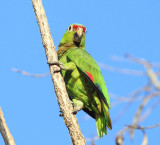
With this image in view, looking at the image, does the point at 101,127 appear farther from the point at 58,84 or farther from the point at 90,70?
the point at 58,84

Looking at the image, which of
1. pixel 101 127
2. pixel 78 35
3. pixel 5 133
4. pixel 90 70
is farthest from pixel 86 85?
pixel 5 133

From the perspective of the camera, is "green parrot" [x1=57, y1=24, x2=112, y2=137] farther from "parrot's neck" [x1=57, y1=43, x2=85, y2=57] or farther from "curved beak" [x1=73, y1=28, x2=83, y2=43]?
"curved beak" [x1=73, y1=28, x2=83, y2=43]

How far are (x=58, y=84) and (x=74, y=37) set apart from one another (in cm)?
142

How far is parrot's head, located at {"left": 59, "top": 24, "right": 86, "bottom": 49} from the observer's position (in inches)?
166

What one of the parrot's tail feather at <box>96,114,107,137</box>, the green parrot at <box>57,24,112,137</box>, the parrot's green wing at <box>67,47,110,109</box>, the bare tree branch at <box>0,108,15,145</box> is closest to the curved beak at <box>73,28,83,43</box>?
the green parrot at <box>57,24,112,137</box>

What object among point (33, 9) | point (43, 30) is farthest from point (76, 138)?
point (33, 9)

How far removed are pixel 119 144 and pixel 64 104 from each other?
6.52ft

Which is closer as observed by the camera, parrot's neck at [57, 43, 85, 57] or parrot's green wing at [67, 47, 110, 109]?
parrot's green wing at [67, 47, 110, 109]

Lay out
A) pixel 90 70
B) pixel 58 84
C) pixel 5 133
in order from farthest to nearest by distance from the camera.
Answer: pixel 90 70 < pixel 58 84 < pixel 5 133

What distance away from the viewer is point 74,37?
4238 millimetres

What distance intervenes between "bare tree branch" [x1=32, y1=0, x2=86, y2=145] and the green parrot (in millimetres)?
431

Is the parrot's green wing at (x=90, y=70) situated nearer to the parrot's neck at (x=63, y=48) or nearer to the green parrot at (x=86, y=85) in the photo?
the green parrot at (x=86, y=85)

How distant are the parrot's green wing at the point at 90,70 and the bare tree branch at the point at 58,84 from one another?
603 mm

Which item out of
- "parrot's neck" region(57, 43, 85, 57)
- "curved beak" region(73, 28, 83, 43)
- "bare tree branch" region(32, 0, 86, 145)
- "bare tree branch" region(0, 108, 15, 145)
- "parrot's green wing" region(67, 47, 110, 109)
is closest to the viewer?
"bare tree branch" region(0, 108, 15, 145)
